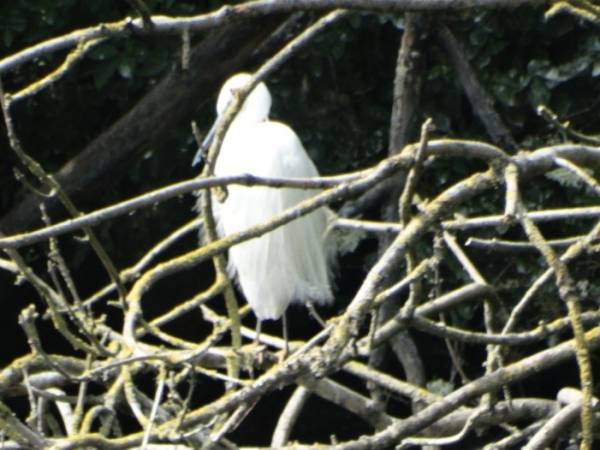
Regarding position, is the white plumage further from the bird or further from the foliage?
the foliage

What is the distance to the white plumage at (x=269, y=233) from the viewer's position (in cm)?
427

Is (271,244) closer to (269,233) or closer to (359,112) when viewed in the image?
(269,233)

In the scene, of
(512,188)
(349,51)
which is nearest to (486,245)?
(512,188)

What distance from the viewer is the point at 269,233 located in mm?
4297

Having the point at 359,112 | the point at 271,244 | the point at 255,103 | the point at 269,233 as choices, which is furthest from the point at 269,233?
the point at 359,112

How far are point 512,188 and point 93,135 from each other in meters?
3.24

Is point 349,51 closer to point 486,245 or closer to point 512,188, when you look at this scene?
point 486,245

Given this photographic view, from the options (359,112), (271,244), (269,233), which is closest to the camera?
(269,233)

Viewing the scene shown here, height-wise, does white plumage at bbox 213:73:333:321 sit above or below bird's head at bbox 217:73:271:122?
below

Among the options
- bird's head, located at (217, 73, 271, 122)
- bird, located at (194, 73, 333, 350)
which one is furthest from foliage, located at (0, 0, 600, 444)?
bird's head, located at (217, 73, 271, 122)

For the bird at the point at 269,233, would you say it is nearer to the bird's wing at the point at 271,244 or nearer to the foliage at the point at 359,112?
the bird's wing at the point at 271,244

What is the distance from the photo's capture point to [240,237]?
6.23 feet

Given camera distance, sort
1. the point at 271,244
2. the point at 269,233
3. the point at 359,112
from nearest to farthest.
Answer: the point at 269,233, the point at 271,244, the point at 359,112

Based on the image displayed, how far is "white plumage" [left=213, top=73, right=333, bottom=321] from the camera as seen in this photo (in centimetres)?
427
